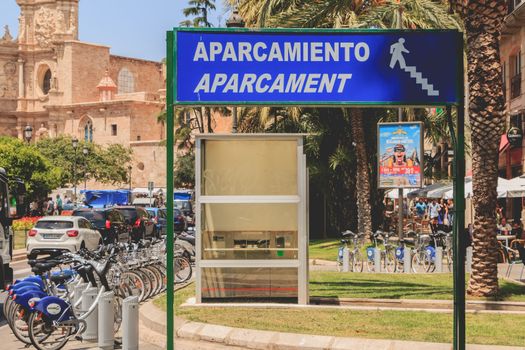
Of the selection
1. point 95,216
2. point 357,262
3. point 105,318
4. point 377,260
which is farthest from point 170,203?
point 95,216

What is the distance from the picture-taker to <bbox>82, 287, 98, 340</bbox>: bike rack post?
36.1ft

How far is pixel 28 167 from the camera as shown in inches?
2186

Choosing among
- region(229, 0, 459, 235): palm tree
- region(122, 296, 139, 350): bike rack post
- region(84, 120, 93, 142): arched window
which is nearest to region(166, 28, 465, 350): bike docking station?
region(122, 296, 139, 350): bike rack post

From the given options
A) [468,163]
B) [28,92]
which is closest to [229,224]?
[468,163]

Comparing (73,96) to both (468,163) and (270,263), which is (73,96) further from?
(270,263)

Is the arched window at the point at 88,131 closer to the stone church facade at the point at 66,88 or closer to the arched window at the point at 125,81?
the stone church facade at the point at 66,88

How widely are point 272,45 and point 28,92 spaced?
11434 centimetres

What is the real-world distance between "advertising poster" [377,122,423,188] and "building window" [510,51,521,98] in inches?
453

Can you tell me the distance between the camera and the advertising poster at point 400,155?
78.0 ft

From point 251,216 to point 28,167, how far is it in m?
44.0

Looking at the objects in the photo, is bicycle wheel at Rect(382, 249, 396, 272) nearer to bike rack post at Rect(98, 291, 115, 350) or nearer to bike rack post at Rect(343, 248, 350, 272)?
bike rack post at Rect(343, 248, 350, 272)

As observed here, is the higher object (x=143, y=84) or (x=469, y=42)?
(x=143, y=84)

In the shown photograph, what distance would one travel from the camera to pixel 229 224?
14.1m

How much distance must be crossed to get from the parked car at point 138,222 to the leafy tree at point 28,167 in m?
16.5
